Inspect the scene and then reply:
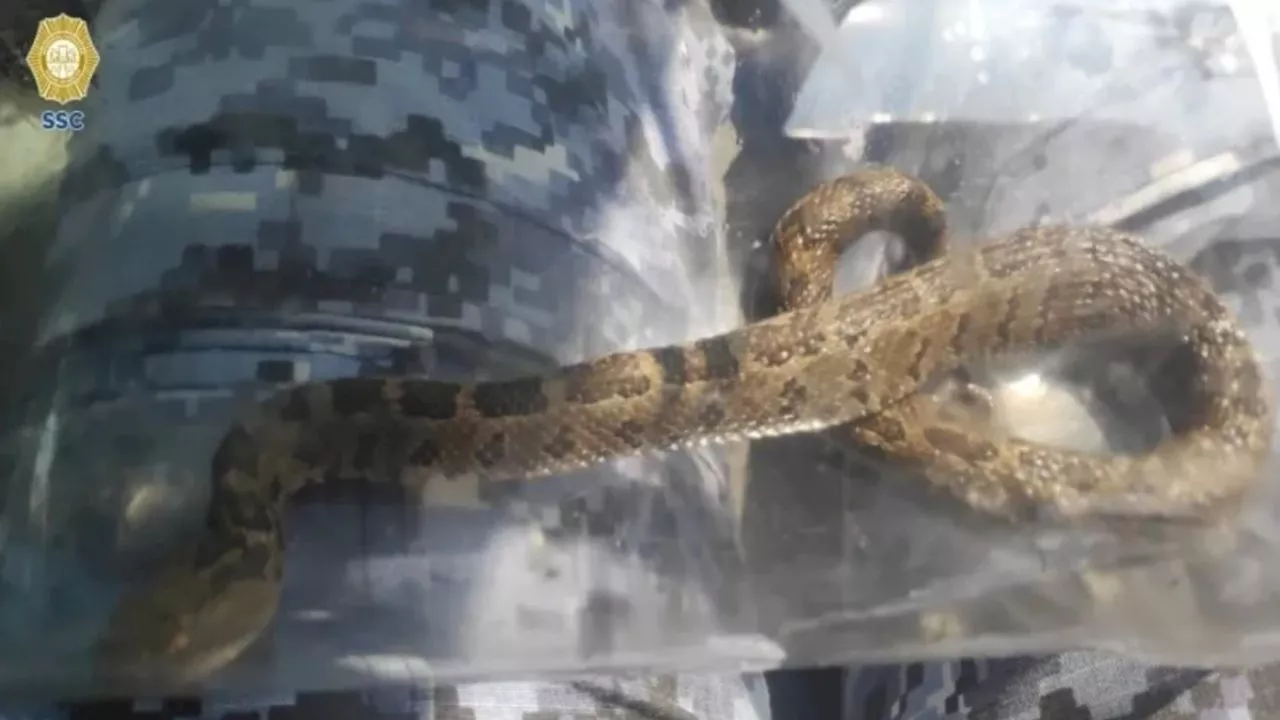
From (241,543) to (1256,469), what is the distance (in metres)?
0.55

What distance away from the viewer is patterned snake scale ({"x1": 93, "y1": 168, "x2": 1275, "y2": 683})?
2.07 ft

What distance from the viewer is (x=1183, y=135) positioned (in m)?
0.79

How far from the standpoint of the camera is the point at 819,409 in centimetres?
72

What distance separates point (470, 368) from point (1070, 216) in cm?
37

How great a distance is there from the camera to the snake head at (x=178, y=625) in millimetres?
614

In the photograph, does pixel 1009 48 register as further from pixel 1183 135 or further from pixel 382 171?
pixel 382 171

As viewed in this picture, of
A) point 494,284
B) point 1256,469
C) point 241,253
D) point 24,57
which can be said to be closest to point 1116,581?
point 1256,469

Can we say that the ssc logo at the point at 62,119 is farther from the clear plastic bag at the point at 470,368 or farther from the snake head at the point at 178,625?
the snake head at the point at 178,625

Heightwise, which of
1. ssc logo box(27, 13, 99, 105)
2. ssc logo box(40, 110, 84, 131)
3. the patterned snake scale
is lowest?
the patterned snake scale

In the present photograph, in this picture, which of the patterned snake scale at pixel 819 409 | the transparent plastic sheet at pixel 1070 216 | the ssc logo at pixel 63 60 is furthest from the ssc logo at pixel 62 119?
the transparent plastic sheet at pixel 1070 216

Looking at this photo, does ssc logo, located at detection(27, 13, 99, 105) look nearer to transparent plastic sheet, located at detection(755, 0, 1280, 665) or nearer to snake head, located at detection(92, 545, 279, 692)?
snake head, located at detection(92, 545, 279, 692)

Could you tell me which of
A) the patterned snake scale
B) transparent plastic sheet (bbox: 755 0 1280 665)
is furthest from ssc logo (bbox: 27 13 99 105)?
transparent plastic sheet (bbox: 755 0 1280 665)

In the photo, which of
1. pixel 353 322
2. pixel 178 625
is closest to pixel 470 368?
pixel 353 322

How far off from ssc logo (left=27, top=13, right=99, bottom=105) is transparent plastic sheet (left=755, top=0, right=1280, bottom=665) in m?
0.40
